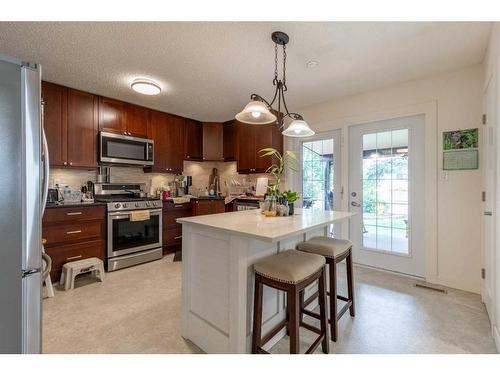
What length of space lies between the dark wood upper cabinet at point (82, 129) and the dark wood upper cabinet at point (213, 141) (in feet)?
6.13

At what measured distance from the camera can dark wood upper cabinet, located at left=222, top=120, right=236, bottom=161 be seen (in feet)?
15.1

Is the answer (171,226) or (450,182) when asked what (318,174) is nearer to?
(450,182)

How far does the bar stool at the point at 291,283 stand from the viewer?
139 cm

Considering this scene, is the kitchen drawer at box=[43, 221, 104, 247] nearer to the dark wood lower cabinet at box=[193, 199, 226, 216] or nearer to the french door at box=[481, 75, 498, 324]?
the dark wood lower cabinet at box=[193, 199, 226, 216]

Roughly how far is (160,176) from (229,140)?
1.44 m

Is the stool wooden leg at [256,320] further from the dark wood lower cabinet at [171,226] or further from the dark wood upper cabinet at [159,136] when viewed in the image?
the dark wood upper cabinet at [159,136]

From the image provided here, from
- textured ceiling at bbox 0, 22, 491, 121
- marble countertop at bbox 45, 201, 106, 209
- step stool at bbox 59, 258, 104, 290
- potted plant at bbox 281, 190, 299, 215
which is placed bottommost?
step stool at bbox 59, 258, 104, 290

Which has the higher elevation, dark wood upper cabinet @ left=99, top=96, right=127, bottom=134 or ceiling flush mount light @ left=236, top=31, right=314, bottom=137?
dark wood upper cabinet @ left=99, top=96, right=127, bottom=134

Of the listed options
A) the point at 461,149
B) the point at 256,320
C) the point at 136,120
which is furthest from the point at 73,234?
the point at 461,149

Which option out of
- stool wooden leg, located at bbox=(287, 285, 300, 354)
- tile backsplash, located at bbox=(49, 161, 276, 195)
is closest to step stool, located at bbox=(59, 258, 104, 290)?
tile backsplash, located at bbox=(49, 161, 276, 195)

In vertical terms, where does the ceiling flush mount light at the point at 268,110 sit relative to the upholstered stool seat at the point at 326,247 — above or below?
above

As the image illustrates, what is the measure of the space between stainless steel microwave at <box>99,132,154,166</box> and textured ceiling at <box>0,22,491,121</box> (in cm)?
64

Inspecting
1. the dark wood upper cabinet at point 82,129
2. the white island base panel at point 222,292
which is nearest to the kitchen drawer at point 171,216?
the dark wood upper cabinet at point 82,129
